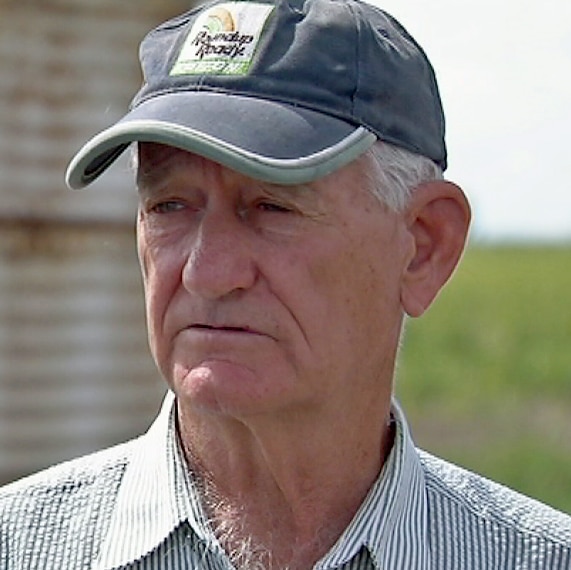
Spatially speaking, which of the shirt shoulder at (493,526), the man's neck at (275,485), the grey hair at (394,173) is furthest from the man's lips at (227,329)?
the shirt shoulder at (493,526)

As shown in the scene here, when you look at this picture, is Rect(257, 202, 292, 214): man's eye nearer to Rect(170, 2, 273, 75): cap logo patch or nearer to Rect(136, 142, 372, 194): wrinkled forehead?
Rect(136, 142, 372, 194): wrinkled forehead

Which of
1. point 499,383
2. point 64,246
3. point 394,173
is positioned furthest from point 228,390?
point 499,383

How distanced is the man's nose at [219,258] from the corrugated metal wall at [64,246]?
428cm

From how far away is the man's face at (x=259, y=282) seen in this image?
2098 mm

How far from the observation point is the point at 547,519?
2.34 m

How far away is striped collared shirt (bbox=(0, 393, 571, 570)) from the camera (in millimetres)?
2180

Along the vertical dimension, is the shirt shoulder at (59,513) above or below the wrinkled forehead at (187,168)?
below

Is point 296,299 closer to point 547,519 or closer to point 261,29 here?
point 261,29

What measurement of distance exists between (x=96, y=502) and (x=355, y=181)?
2.06ft

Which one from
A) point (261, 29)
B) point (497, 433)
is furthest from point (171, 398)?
point (497, 433)

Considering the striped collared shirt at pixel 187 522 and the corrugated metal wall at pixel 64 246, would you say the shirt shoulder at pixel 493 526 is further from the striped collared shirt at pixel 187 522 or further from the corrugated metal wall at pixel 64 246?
the corrugated metal wall at pixel 64 246

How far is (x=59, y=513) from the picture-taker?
7.33 feet

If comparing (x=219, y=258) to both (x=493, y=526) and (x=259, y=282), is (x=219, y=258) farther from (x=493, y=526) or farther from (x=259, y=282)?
(x=493, y=526)

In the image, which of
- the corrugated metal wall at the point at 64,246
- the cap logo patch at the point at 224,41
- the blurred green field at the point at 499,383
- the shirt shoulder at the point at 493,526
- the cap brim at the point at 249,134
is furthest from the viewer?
the blurred green field at the point at 499,383
